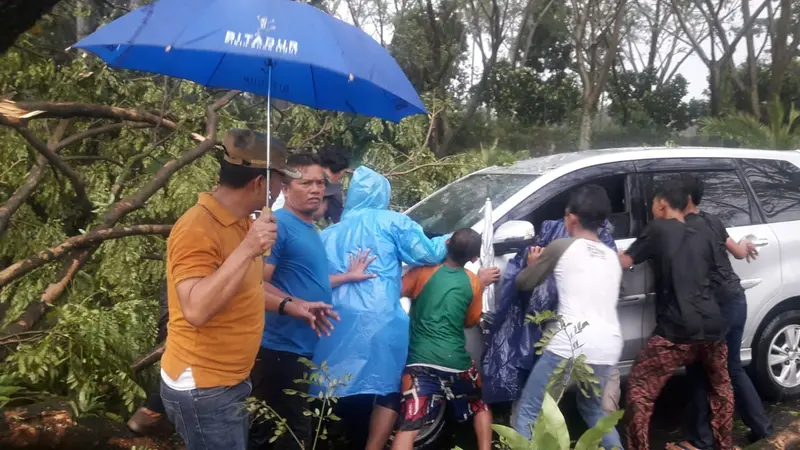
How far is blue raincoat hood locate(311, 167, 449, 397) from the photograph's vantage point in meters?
3.56

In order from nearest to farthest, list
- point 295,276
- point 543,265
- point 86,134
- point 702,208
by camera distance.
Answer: point 295,276
point 543,265
point 86,134
point 702,208

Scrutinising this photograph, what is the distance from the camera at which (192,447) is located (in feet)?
8.38

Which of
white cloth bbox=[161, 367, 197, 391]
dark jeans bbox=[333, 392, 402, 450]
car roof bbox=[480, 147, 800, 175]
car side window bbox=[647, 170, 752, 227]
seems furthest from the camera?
car side window bbox=[647, 170, 752, 227]

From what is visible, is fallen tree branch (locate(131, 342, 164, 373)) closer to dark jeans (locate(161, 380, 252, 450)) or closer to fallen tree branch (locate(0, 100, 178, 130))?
fallen tree branch (locate(0, 100, 178, 130))

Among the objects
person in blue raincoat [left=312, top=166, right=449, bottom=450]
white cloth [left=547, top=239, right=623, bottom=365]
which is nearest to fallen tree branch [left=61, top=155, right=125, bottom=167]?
person in blue raincoat [left=312, top=166, right=449, bottom=450]

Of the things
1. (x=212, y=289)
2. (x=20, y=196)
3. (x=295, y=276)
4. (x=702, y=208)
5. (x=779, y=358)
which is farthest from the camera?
(x=779, y=358)

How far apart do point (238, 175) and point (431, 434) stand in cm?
246

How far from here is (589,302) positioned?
11.6 ft

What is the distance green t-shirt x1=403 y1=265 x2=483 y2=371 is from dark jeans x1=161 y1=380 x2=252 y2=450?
1437mm

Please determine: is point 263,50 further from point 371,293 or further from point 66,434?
point 66,434

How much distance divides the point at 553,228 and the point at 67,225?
3.86 m

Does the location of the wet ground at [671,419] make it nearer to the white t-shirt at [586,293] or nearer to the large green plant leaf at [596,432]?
the white t-shirt at [586,293]

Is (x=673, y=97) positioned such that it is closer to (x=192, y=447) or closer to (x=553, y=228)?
(x=553, y=228)

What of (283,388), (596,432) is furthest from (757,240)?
(283,388)
